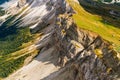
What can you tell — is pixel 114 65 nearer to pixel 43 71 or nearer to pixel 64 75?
pixel 64 75

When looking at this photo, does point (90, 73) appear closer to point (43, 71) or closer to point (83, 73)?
point (83, 73)

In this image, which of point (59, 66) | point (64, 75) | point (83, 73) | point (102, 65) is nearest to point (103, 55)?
point (102, 65)

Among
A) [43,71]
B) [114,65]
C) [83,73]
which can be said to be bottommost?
[43,71]

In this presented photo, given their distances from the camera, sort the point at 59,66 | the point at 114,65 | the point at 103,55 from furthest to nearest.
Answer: the point at 59,66 < the point at 103,55 < the point at 114,65

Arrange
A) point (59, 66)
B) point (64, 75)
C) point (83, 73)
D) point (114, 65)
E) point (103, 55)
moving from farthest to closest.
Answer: point (59, 66)
point (64, 75)
point (83, 73)
point (103, 55)
point (114, 65)

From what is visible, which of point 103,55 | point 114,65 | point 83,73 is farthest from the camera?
point 83,73

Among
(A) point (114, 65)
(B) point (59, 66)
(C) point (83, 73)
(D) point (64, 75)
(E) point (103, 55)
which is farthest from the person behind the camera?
(B) point (59, 66)

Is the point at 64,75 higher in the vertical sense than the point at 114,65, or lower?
lower

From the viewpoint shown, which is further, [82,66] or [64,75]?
[64,75]

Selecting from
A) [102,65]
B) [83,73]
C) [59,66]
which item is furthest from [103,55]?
[59,66]
